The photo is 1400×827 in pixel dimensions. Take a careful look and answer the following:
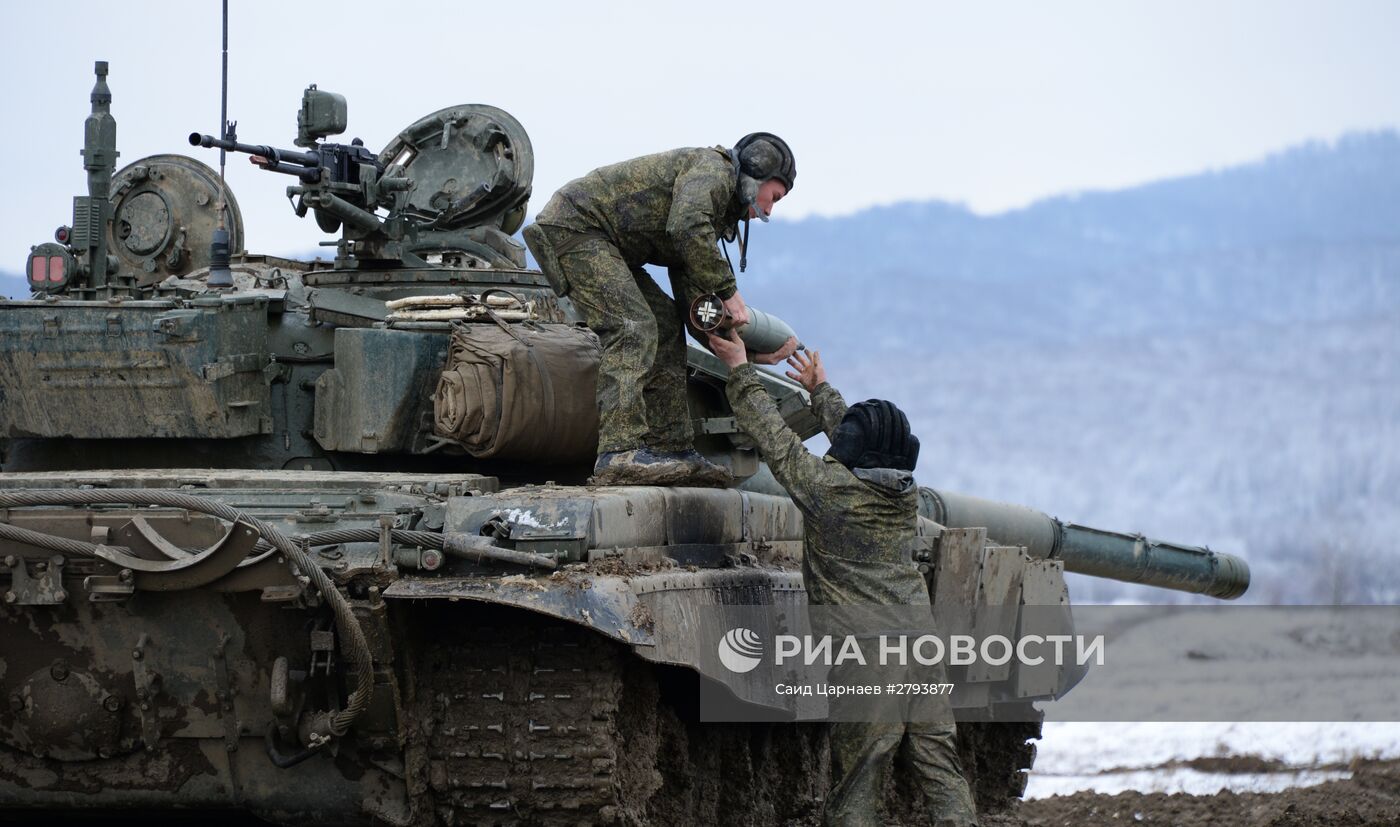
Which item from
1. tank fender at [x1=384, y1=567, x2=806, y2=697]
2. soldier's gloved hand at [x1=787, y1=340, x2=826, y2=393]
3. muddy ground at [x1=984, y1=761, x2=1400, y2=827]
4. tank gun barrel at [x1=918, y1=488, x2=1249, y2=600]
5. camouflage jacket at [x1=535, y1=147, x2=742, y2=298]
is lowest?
muddy ground at [x1=984, y1=761, x2=1400, y2=827]

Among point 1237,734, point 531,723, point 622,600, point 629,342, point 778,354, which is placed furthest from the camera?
point 1237,734

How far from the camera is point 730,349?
9219 mm

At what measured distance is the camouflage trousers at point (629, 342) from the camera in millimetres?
9023

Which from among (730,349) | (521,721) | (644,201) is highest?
(644,201)

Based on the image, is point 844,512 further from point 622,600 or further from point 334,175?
point 334,175

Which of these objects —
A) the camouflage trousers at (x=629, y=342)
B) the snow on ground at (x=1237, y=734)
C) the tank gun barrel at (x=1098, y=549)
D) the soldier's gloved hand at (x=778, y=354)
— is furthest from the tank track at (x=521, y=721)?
the snow on ground at (x=1237, y=734)

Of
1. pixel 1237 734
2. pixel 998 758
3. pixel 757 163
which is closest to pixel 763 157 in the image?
pixel 757 163

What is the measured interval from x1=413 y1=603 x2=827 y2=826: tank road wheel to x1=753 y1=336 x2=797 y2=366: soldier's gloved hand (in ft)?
6.45

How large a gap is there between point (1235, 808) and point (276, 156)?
6.79m

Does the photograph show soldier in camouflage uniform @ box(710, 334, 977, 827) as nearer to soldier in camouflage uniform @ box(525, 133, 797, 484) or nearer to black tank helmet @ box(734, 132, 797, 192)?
soldier in camouflage uniform @ box(525, 133, 797, 484)

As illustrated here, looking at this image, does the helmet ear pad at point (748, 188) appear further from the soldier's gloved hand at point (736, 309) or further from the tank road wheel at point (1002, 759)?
the tank road wheel at point (1002, 759)

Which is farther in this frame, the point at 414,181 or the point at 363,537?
the point at 414,181

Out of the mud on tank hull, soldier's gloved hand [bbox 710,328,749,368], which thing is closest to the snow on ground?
soldier's gloved hand [bbox 710,328,749,368]

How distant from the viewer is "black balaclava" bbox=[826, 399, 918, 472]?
8.93 m
